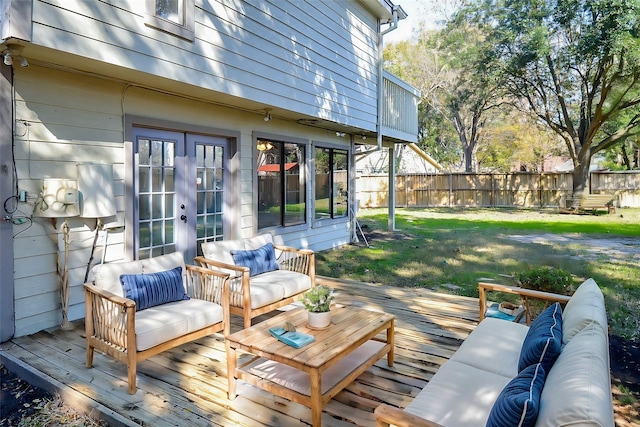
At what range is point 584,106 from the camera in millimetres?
15828

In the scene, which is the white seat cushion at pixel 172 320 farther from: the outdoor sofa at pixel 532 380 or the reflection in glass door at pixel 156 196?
the outdoor sofa at pixel 532 380

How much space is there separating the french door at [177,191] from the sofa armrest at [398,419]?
12.7ft

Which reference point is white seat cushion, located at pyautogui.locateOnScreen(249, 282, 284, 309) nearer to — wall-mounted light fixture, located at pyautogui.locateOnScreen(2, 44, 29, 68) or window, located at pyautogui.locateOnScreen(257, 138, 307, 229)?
window, located at pyautogui.locateOnScreen(257, 138, 307, 229)

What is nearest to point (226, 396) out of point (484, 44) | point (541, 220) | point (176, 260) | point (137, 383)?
point (137, 383)

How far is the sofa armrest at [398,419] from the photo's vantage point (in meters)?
1.59

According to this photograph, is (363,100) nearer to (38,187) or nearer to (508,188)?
(38,187)

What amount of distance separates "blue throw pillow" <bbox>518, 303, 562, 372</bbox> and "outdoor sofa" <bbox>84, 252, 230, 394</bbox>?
7.71 ft

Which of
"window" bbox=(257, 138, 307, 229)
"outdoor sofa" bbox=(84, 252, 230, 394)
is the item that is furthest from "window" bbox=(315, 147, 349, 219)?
"outdoor sofa" bbox=(84, 252, 230, 394)

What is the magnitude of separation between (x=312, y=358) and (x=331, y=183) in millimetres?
6508

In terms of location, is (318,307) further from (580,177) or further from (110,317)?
(580,177)

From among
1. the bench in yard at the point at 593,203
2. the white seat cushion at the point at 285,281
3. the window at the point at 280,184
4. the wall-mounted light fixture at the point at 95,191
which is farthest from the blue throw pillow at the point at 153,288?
the bench in yard at the point at 593,203

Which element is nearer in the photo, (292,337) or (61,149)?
(292,337)

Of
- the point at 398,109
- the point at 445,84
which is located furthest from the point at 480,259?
the point at 445,84

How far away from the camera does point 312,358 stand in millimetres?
2455
